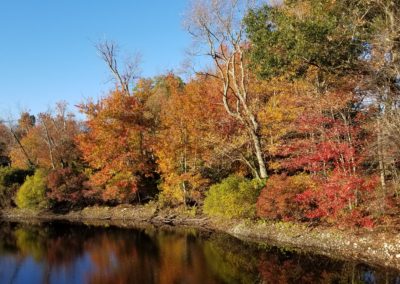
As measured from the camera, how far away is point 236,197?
21734mm

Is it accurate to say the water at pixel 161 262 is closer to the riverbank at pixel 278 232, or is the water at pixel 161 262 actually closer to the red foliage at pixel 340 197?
the riverbank at pixel 278 232

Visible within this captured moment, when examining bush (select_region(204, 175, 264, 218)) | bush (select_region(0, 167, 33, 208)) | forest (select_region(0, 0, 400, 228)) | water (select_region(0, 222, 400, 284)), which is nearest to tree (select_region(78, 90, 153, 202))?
forest (select_region(0, 0, 400, 228))

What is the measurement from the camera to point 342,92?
18250mm

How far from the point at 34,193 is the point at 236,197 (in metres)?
19.5

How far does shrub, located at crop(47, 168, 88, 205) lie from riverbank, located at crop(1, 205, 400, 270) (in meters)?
1.30

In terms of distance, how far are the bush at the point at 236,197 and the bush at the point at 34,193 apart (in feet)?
55.0

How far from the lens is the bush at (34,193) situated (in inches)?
1308

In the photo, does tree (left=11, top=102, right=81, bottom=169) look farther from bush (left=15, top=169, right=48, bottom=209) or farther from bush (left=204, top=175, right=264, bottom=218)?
bush (left=204, top=175, right=264, bottom=218)

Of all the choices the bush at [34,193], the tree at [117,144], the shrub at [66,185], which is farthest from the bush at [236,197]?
the bush at [34,193]

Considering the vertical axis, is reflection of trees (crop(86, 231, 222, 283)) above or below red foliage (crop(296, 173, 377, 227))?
below

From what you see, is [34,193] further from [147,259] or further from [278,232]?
[278,232]

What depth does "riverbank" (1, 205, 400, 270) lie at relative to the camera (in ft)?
49.6

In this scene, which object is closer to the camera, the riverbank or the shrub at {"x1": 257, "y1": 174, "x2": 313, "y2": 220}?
the riverbank

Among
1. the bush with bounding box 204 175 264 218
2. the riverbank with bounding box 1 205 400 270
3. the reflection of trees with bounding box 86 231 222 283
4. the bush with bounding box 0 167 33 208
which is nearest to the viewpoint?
the reflection of trees with bounding box 86 231 222 283
